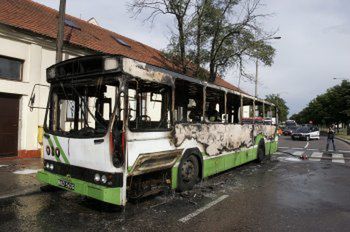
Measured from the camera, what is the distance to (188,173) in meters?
7.82

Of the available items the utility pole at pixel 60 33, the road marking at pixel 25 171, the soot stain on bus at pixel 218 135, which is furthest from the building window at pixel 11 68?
the soot stain on bus at pixel 218 135

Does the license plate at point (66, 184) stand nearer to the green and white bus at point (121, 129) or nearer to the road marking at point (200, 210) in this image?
the green and white bus at point (121, 129)

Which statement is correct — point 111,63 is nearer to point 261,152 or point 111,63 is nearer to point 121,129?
point 121,129

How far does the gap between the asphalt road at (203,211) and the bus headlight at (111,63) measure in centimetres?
254

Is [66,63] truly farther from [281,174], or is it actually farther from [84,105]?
[281,174]

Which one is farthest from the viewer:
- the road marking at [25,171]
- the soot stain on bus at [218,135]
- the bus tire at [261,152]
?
the bus tire at [261,152]

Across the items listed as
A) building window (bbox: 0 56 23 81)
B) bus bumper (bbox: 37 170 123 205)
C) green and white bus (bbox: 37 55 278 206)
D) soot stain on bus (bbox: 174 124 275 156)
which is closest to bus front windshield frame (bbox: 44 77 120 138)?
green and white bus (bbox: 37 55 278 206)

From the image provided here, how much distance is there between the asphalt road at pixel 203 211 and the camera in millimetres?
5602

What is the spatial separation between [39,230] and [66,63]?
3.11 metres

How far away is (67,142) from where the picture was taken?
6.39 meters

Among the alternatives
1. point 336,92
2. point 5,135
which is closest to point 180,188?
point 5,135

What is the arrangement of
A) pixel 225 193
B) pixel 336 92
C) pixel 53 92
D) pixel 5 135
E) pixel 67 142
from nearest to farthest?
pixel 67 142 → pixel 53 92 → pixel 225 193 → pixel 5 135 → pixel 336 92

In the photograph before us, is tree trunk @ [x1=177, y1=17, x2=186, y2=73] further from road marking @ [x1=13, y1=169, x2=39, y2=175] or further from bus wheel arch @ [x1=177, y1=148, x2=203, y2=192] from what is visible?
bus wheel arch @ [x1=177, y1=148, x2=203, y2=192]

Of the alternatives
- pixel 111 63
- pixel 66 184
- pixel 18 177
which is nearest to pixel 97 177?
pixel 66 184
